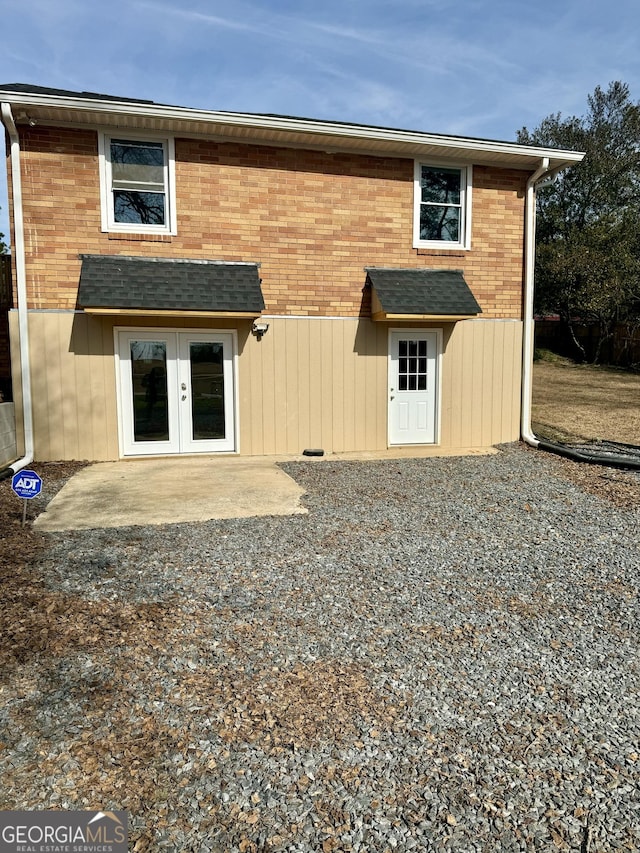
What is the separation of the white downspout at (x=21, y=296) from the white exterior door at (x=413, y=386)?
19.6 feet

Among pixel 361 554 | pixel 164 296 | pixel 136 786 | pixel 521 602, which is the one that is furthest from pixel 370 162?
pixel 136 786

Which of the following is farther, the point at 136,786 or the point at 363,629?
the point at 363,629

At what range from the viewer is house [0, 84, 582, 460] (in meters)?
9.03

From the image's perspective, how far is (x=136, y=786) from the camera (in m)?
2.46

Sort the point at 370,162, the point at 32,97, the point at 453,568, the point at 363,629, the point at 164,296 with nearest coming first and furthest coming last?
the point at 363,629 < the point at 453,568 < the point at 32,97 < the point at 164,296 < the point at 370,162

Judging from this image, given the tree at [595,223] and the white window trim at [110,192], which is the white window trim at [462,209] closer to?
the white window trim at [110,192]

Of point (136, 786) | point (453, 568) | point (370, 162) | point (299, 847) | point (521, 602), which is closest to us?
point (299, 847)

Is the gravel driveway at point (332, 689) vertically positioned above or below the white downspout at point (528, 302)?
below

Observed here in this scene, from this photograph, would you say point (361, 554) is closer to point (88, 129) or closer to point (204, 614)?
point (204, 614)

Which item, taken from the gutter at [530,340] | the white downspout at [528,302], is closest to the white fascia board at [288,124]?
the gutter at [530,340]

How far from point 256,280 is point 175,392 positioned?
2.27 m

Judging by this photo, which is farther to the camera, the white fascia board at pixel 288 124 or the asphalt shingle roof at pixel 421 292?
the asphalt shingle roof at pixel 421 292

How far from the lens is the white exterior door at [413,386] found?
1073 cm

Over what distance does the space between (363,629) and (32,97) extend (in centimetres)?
863
